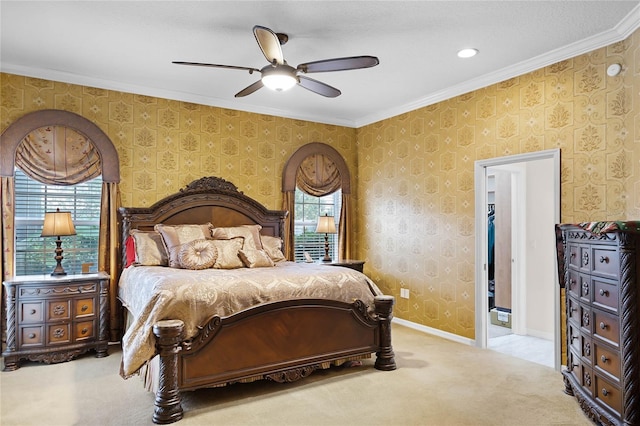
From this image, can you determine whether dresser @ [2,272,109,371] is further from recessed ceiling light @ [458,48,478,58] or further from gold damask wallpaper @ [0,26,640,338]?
recessed ceiling light @ [458,48,478,58]

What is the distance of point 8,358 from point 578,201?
506 centimetres

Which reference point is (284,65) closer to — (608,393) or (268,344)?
(268,344)

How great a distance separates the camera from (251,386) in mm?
3357

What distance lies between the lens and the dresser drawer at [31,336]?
3.75 m

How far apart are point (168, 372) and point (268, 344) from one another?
744 mm

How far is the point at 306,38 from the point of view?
3512 mm

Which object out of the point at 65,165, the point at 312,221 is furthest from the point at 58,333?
the point at 312,221

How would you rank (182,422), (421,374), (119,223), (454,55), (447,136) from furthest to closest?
(447,136), (119,223), (454,55), (421,374), (182,422)

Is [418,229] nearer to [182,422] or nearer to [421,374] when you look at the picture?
[421,374]

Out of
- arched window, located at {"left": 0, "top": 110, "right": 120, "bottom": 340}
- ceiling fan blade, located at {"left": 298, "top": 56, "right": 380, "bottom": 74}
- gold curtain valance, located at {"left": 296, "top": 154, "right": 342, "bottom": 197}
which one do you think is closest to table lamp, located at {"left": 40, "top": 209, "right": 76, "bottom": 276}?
arched window, located at {"left": 0, "top": 110, "right": 120, "bottom": 340}

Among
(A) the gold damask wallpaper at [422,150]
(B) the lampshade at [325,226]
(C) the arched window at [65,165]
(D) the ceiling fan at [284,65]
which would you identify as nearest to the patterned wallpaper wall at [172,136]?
(A) the gold damask wallpaper at [422,150]

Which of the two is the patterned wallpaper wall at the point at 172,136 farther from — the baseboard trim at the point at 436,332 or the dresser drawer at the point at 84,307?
the baseboard trim at the point at 436,332

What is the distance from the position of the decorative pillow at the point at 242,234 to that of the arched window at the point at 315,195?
87 cm

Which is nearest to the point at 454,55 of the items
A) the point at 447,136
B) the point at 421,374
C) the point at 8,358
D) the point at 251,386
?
the point at 447,136
